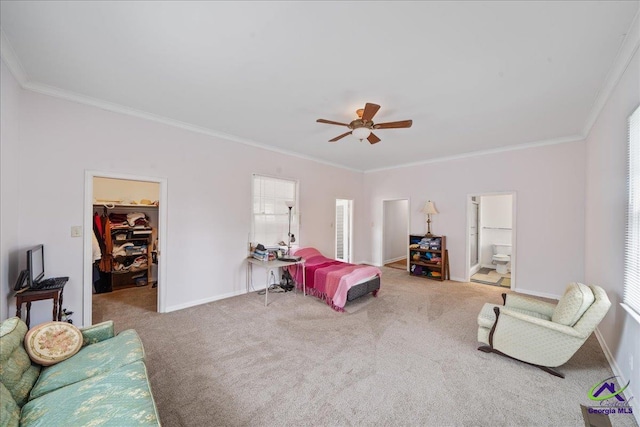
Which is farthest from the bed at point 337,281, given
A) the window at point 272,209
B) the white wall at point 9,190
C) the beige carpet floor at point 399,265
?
the white wall at point 9,190

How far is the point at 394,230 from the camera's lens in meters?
7.73

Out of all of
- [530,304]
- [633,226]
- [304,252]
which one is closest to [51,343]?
[304,252]

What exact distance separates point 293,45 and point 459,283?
17.5 ft

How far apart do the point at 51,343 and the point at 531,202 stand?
654cm

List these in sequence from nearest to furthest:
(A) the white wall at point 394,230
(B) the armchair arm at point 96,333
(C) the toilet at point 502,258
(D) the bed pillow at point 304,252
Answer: (B) the armchair arm at point 96,333 → (D) the bed pillow at point 304,252 → (C) the toilet at point 502,258 → (A) the white wall at point 394,230

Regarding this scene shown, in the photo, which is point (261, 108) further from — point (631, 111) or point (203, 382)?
point (631, 111)

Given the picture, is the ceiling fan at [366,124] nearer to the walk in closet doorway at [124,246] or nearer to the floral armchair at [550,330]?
the floral armchair at [550,330]

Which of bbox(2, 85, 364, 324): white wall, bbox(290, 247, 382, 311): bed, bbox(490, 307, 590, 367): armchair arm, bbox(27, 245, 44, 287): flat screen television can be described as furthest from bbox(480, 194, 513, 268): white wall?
bbox(27, 245, 44, 287): flat screen television

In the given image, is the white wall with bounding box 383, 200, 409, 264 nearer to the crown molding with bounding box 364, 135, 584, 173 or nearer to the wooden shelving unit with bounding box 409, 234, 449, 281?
the wooden shelving unit with bounding box 409, 234, 449, 281

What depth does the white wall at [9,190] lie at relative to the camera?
222cm

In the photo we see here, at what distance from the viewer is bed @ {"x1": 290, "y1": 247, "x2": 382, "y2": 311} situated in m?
3.70

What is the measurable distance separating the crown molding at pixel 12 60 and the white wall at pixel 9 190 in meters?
0.05

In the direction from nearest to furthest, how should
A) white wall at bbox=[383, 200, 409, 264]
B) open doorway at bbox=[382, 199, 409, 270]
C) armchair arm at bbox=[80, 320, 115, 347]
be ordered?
1. armchair arm at bbox=[80, 320, 115, 347]
2. open doorway at bbox=[382, 199, 409, 270]
3. white wall at bbox=[383, 200, 409, 264]

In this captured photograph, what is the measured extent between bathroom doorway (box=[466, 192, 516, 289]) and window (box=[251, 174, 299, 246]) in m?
4.35
